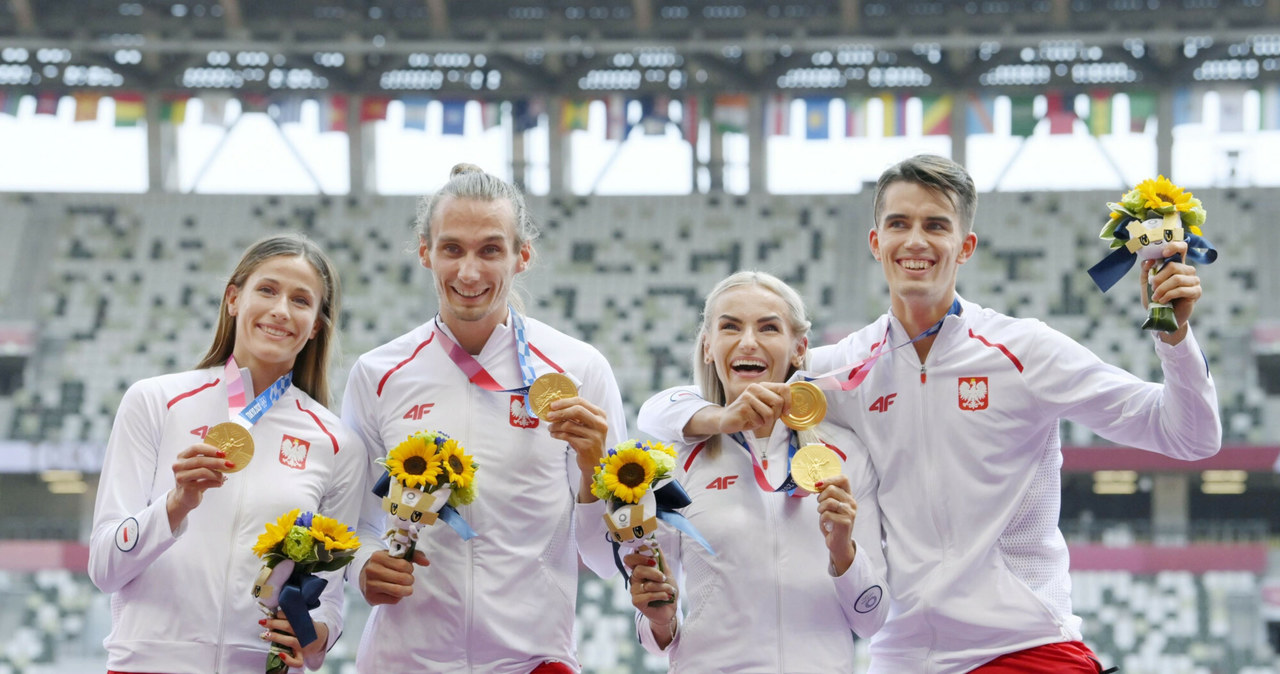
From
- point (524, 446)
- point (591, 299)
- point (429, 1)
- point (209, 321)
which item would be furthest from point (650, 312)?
point (524, 446)

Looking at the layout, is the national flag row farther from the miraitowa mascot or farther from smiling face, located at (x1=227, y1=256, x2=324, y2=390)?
the miraitowa mascot

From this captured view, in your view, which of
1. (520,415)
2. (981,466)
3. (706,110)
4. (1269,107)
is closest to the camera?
(981,466)

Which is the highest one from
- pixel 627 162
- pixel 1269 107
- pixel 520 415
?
pixel 1269 107

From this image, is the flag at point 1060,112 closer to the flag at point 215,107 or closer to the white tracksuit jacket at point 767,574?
the flag at point 215,107

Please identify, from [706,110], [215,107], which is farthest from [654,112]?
[215,107]

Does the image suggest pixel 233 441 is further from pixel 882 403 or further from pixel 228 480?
pixel 882 403

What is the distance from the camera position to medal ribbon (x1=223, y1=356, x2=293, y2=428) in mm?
3654

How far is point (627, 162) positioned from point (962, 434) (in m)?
18.2

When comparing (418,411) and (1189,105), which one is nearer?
(418,411)

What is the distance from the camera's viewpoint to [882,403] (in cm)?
382

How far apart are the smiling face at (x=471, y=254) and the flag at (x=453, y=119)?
17167mm

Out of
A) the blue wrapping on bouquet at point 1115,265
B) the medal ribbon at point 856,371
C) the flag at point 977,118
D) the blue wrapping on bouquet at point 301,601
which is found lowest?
the blue wrapping on bouquet at point 301,601

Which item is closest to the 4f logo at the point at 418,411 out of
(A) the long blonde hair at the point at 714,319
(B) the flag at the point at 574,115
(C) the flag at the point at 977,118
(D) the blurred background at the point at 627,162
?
(A) the long blonde hair at the point at 714,319

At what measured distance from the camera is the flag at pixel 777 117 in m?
20.6
